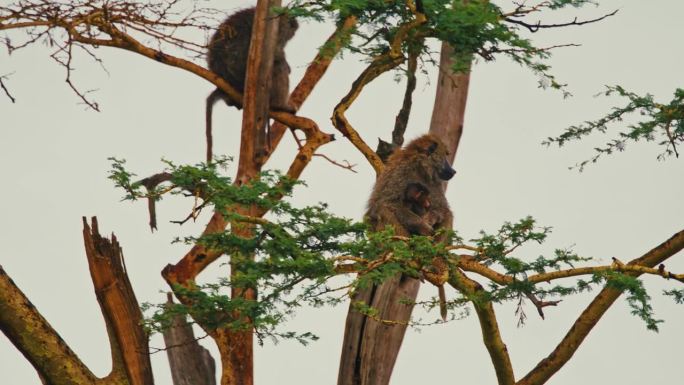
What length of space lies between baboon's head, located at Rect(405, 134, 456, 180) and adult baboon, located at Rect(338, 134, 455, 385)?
0.02 metres

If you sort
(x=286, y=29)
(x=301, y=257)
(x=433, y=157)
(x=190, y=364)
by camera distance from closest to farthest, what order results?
(x=301, y=257) < (x=433, y=157) < (x=190, y=364) < (x=286, y=29)

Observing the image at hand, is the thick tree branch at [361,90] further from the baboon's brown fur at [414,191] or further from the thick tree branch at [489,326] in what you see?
the thick tree branch at [489,326]

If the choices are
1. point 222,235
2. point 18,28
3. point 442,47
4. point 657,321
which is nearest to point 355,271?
point 222,235

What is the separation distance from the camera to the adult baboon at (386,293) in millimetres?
9375

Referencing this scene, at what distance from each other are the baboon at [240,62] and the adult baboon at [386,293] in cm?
180

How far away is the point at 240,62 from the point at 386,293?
337 centimetres

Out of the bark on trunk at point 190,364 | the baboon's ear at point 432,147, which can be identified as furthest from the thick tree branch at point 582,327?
the bark on trunk at point 190,364

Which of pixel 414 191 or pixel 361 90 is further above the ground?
pixel 361 90

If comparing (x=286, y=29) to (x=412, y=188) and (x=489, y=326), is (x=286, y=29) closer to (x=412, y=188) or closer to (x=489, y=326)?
(x=412, y=188)

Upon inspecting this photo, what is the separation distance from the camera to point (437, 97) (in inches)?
430

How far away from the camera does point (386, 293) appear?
31.6 ft

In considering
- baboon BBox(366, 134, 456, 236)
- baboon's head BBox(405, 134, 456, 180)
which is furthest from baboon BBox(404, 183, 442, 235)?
baboon's head BBox(405, 134, 456, 180)

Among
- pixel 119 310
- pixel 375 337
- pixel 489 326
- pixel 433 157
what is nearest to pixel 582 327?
pixel 489 326

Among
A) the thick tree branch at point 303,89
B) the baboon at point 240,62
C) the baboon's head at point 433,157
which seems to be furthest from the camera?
the thick tree branch at point 303,89
